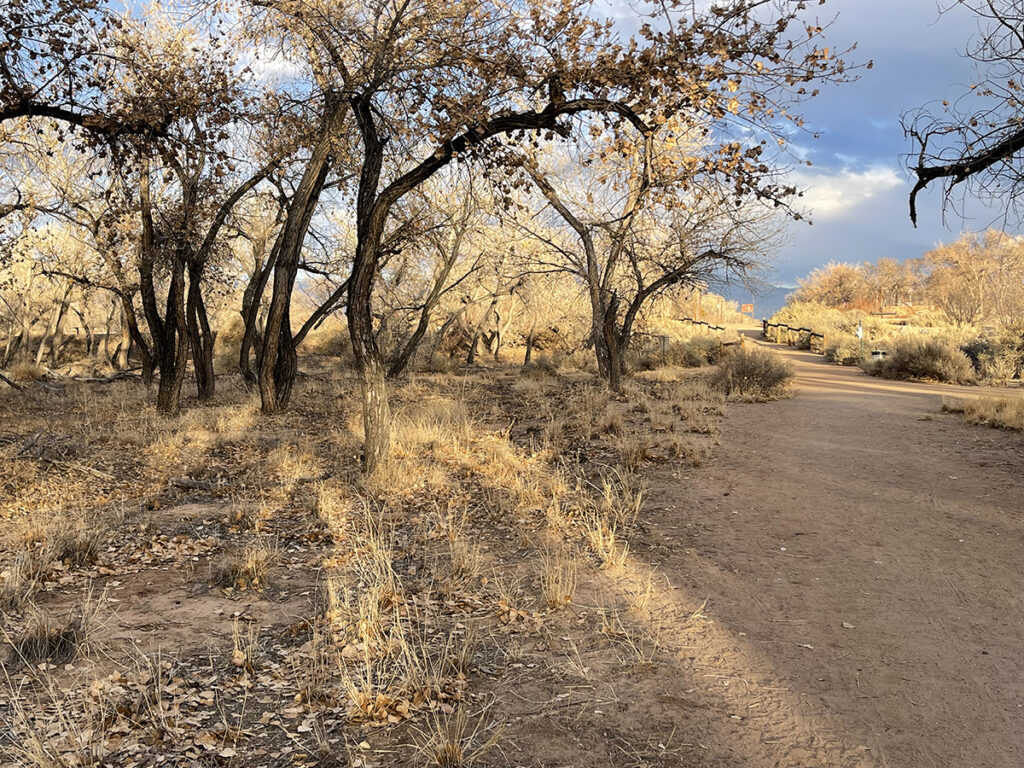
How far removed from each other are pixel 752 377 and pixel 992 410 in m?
5.69

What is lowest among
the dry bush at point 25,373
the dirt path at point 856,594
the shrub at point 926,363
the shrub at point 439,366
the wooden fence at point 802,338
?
the dirt path at point 856,594

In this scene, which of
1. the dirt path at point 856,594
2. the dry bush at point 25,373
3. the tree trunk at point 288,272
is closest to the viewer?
the dirt path at point 856,594

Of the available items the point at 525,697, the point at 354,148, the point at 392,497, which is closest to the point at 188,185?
the point at 354,148

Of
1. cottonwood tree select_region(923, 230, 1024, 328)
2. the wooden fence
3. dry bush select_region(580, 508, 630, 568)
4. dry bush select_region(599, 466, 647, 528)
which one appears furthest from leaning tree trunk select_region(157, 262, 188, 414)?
cottonwood tree select_region(923, 230, 1024, 328)

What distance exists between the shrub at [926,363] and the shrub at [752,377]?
4.63m

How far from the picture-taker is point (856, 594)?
5.11 meters

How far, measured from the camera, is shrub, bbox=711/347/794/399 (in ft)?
51.7

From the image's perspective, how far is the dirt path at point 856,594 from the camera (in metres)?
3.37

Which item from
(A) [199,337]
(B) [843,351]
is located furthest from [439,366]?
(B) [843,351]

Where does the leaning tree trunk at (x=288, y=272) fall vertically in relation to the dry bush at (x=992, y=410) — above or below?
above

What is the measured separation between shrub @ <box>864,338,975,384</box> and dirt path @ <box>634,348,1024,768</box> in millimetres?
9769

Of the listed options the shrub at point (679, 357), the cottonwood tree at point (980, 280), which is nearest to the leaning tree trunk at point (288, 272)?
the shrub at point (679, 357)

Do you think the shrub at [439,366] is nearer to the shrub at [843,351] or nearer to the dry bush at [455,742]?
the shrub at [843,351]

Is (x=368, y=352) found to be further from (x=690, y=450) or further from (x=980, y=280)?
(x=980, y=280)
